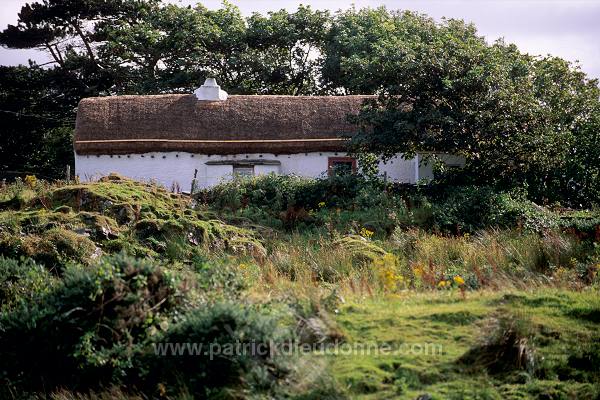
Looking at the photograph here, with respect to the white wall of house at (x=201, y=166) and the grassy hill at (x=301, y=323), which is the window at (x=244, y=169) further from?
the grassy hill at (x=301, y=323)

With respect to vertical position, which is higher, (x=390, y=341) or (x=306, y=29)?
(x=306, y=29)

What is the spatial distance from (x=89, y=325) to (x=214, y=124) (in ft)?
57.0

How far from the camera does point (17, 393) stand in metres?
10.9

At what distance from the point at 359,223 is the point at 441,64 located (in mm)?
6180

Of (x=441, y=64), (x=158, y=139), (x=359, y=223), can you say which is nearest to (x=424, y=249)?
(x=359, y=223)

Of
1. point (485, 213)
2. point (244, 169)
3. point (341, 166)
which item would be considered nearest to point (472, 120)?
point (485, 213)

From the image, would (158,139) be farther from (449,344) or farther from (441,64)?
(449,344)

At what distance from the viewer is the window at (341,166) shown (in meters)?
24.4

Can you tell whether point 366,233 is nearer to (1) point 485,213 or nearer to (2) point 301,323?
(1) point 485,213

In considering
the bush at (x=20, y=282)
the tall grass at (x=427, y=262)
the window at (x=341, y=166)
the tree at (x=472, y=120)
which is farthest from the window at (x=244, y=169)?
the bush at (x=20, y=282)

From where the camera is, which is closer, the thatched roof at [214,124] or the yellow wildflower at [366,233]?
the yellow wildflower at [366,233]

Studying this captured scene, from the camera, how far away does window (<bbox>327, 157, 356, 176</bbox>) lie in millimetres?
24422

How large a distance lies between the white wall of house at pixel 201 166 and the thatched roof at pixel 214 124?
234mm

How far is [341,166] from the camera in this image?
2483cm
